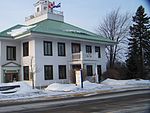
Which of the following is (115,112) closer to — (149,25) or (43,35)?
(43,35)

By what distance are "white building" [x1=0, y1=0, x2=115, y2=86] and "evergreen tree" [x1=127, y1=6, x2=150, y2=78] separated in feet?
31.8

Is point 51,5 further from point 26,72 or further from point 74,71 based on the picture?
point 26,72

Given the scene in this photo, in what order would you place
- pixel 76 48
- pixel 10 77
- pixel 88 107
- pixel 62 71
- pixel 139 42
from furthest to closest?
1. pixel 139 42
2. pixel 76 48
3. pixel 62 71
4. pixel 10 77
5. pixel 88 107

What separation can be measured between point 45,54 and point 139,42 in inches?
846

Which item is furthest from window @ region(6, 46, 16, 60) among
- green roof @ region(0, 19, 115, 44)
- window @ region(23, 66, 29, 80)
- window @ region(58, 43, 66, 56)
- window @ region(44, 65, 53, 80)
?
window @ region(58, 43, 66, 56)

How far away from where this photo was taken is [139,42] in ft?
161

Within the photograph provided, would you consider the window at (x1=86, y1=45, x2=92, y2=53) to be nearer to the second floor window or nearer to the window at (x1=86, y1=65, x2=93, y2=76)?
the window at (x1=86, y1=65, x2=93, y2=76)

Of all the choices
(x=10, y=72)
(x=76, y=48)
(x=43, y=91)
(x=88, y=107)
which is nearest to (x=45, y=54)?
(x=10, y=72)

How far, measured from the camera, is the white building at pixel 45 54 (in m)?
33.2

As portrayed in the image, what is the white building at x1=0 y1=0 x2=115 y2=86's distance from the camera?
3322cm

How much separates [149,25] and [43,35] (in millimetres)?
24980

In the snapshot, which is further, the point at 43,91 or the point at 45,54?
the point at 45,54

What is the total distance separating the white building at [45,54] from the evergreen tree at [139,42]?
9684 millimetres

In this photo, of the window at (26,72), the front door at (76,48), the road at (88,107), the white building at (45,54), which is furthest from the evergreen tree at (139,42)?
the road at (88,107)
